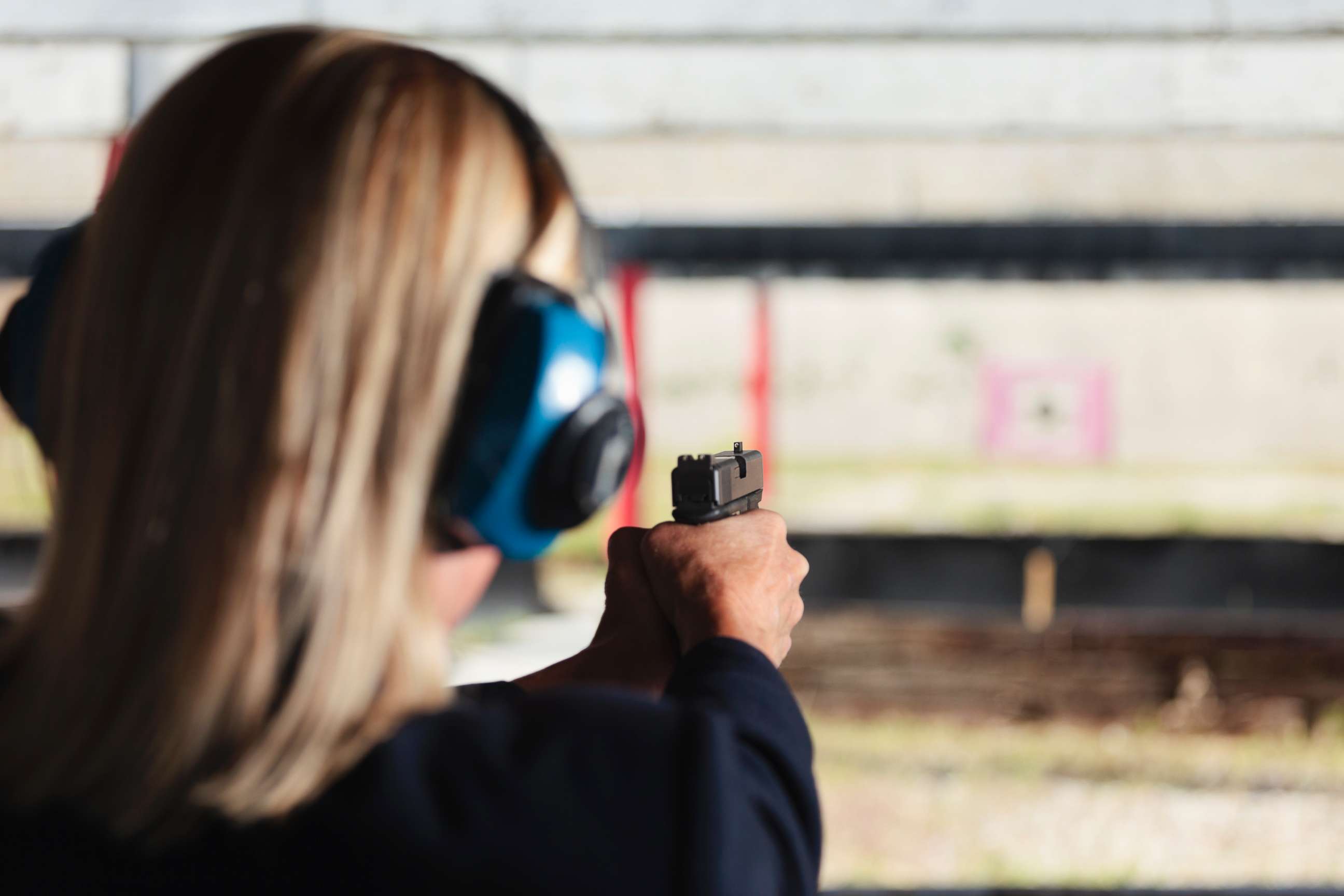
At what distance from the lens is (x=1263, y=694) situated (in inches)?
133

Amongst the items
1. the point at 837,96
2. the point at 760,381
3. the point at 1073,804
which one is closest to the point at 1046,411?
the point at 760,381

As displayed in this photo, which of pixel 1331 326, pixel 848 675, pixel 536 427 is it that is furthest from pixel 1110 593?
pixel 536 427

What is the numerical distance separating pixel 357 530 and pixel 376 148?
164mm

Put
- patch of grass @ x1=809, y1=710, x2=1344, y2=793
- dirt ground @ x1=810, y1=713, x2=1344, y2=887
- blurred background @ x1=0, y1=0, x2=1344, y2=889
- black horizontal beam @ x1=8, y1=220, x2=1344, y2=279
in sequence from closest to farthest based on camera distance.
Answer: dirt ground @ x1=810, y1=713, x2=1344, y2=887, patch of grass @ x1=809, y1=710, x2=1344, y2=793, blurred background @ x1=0, y1=0, x2=1344, y2=889, black horizontal beam @ x1=8, y1=220, x2=1344, y2=279

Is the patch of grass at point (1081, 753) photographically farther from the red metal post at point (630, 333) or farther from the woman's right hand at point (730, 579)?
the woman's right hand at point (730, 579)

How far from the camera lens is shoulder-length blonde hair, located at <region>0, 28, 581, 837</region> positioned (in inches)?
18.5

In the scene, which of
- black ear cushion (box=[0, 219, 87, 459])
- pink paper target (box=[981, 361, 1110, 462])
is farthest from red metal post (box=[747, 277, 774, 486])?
black ear cushion (box=[0, 219, 87, 459])

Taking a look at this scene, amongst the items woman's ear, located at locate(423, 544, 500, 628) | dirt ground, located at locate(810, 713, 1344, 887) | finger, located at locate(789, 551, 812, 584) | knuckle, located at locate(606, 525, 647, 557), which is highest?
woman's ear, located at locate(423, 544, 500, 628)

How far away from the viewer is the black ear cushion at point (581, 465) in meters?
0.56

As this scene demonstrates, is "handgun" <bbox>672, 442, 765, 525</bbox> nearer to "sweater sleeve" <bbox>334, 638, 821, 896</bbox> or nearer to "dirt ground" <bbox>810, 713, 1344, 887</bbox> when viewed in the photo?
"sweater sleeve" <bbox>334, 638, 821, 896</bbox>

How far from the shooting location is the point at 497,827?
18.1 inches

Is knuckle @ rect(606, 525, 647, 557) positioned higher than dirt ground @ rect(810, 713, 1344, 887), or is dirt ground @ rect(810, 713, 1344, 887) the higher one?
knuckle @ rect(606, 525, 647, 557)

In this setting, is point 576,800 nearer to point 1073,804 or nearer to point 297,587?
point 297,587

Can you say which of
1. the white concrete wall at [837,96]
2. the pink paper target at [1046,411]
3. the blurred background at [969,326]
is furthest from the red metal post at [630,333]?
the pink paper target at [1046,411]
